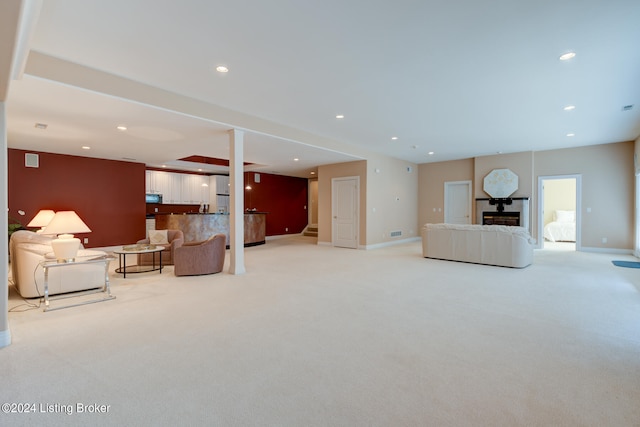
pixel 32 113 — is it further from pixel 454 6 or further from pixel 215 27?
pixel 454 6

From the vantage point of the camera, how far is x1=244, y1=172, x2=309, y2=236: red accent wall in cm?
1123

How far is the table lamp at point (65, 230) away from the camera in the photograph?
3666 millimetres

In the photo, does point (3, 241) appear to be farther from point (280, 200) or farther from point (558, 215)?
point (558, 215)

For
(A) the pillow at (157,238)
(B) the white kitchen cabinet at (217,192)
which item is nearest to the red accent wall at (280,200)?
(B) the white kitchen cabinet at (217,192)

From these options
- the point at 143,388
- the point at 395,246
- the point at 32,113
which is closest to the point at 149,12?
the point at 143,388

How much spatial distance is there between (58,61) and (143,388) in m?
3.64

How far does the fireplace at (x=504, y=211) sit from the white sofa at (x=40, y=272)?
9.66 meters

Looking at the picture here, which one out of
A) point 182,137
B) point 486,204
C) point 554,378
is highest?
point 182,137

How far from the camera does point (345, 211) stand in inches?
357

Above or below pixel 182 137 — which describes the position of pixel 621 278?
below

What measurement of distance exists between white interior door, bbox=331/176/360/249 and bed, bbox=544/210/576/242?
671cm

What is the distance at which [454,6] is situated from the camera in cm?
251

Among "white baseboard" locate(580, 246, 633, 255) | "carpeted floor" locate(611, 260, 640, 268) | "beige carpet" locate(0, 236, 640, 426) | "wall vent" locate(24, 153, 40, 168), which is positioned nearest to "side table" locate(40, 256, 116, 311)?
"beige carpet" locate(0, 236, 640, 426)

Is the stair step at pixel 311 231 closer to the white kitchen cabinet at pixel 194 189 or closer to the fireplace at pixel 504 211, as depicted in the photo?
the white kitchen cabinet at pixel 194 189
